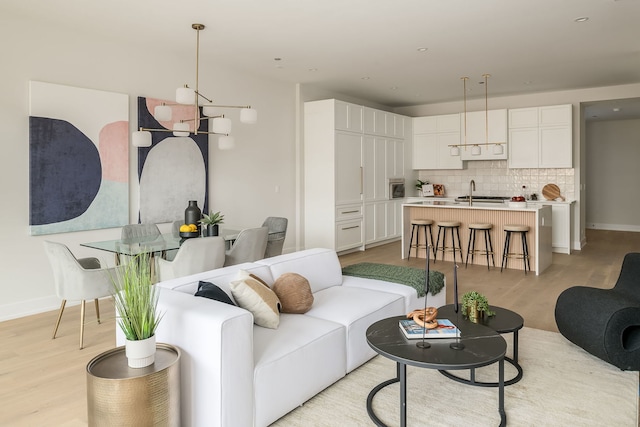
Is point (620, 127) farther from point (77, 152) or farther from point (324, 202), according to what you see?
point (77, 152)

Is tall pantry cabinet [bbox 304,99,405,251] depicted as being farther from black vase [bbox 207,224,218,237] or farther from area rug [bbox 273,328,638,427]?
area rug [bbox 273,328,638,427]

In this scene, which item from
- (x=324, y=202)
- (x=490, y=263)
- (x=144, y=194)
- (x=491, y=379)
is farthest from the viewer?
(x=324, y=202)

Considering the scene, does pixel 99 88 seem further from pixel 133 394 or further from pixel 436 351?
pixel 436 351

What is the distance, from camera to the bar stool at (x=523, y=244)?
6.17m

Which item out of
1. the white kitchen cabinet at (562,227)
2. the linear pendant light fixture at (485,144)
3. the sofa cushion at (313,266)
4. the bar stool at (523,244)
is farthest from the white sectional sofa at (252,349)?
the white kitchen cabinet at (562,227)

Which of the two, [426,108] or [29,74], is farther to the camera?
[426,108]

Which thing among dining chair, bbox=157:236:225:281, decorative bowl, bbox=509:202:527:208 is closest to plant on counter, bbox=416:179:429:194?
decorative bowl, bbox=509:202:527:208

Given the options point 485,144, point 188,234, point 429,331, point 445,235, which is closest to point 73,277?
point 188,234

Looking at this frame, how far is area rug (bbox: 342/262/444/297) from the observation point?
377 centimetres

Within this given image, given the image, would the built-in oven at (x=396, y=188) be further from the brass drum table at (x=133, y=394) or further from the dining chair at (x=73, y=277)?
the brass drum table at (x=133, y=394)

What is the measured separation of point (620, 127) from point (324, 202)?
26.4 ft

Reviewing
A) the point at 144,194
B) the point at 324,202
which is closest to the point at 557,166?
the point at 324,202

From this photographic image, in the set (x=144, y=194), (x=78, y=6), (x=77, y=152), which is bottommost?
(x=144, y=194)

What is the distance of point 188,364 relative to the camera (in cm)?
218
